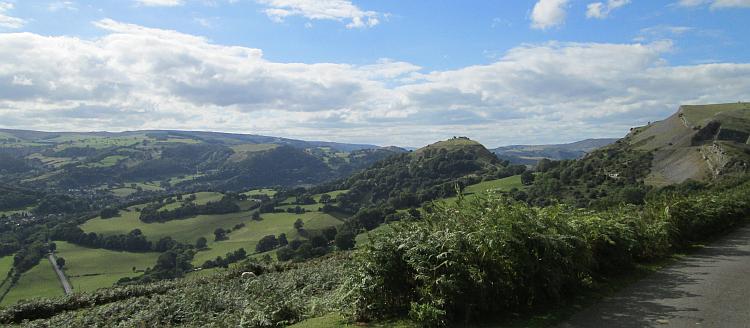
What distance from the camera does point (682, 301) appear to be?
909cm

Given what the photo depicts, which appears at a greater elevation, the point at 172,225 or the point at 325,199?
the point at 325,199

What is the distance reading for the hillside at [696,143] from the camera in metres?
86.0

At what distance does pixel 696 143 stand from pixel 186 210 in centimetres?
12701

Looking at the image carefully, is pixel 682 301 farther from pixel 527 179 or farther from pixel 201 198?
pixel 201 198

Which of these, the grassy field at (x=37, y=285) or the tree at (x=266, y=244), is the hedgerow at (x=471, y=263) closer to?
the grassy field at (x=37, y=285)

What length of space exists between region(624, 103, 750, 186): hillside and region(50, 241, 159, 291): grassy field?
9520 cm

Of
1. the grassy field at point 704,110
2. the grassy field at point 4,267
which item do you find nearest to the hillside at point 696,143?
the grassy field at point 704,110

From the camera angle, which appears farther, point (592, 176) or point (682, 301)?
point (592, 176)

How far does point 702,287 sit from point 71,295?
1882cm

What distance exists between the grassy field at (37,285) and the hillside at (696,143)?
100 m

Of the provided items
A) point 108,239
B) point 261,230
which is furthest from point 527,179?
point 108,239

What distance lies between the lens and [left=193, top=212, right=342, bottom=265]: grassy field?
95963 millimetres

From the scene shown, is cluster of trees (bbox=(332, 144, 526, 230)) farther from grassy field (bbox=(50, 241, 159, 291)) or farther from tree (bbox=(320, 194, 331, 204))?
grassy field (bbox=(50, 241, 159, 291))

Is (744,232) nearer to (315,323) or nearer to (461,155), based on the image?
(315,323)
